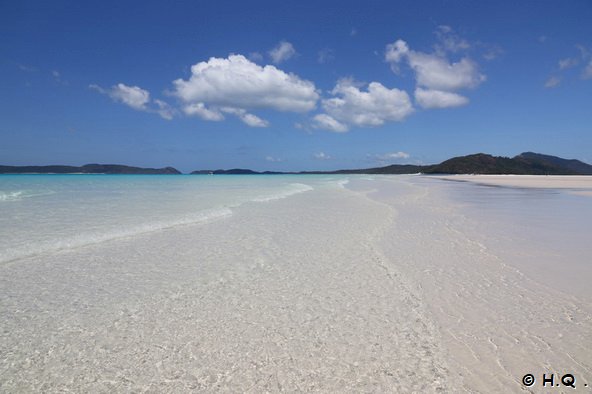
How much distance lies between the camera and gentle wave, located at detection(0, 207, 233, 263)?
8.47 metres

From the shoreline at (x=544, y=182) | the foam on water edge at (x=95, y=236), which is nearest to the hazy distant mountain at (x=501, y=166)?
the shoreline at (x=544, y=182)

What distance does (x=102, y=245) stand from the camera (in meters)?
9.48

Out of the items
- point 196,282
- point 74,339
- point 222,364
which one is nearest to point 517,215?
point 196,282

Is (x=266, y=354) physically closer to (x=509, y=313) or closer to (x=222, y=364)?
(x=222, y=364)

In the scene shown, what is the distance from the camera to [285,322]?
4.73 metres

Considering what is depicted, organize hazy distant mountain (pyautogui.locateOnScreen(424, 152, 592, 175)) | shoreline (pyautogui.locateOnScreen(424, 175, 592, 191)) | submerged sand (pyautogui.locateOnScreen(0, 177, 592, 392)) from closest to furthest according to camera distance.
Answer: submerged sand (pyautogui.locateOnScreen(0, 177, 592, 392)), shoreline (pyautogui.locateOnScreen(424, 175, 592, 191)), hazy distant mountain (pyautogui.locateOnScreen(424, 152, 592, 175))

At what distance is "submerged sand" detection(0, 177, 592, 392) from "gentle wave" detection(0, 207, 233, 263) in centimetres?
69

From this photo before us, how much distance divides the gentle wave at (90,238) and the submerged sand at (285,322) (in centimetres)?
69

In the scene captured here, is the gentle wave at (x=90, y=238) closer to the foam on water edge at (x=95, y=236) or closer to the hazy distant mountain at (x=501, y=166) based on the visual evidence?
the foam on water edge at (x=95, y=236)

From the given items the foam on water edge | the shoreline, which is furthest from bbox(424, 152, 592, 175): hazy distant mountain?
the foam on water edge

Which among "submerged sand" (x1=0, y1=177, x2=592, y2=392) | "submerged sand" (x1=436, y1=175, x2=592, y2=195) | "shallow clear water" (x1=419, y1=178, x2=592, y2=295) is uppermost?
"submerged sand" (x1=436, y1=175, x2=592, y2=195)

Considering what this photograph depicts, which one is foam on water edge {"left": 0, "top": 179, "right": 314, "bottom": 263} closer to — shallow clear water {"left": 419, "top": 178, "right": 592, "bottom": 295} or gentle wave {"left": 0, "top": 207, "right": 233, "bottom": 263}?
gentle wave {"left": 0, "top": 207, "right": 233, "bottom": 263}

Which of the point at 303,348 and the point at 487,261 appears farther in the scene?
the point at 487,261

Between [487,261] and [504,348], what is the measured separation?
4028mm
